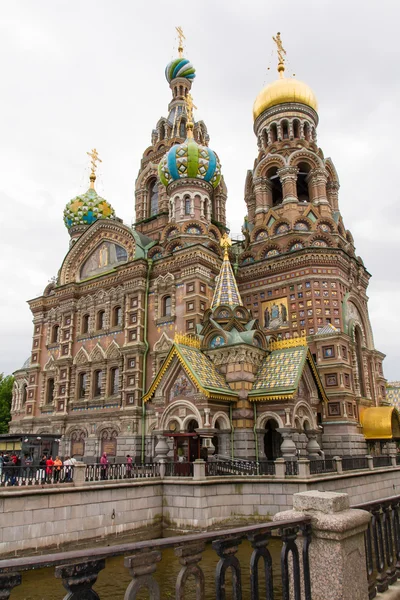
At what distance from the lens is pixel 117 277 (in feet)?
91.1

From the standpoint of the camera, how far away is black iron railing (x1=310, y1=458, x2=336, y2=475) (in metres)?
14.8

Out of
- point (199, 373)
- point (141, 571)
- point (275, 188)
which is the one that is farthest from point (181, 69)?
point (141, 571)

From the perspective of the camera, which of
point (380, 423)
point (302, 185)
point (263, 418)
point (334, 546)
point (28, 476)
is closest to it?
point (334, 546)

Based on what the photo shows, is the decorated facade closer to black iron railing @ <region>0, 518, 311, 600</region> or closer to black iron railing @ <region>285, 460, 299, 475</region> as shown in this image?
black iron railing @ <region>285, 460, 299, 475</region>

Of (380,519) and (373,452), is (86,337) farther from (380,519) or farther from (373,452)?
(380,519)

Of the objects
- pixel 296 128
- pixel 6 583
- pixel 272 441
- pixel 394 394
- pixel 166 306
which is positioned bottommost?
pixel 6 583

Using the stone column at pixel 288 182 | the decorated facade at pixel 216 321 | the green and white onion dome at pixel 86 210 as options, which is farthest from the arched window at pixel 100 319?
the stone column at pixel 288 182

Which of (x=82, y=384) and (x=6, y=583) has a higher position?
(x=82, y=384)

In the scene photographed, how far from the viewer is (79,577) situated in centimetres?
270

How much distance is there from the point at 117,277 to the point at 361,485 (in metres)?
16.6

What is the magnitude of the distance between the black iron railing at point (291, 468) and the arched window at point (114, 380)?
13.0 meters

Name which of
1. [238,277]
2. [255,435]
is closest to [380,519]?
[255,435]

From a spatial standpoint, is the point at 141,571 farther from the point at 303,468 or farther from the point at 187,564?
the point at 303,468

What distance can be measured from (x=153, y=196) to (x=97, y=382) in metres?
13.9
